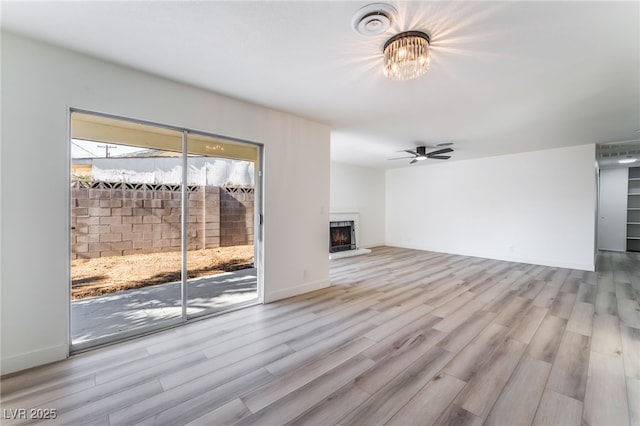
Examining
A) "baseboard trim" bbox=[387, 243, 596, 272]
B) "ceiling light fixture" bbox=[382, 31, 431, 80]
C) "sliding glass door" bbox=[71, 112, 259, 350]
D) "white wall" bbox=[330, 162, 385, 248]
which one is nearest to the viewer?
"ceiling light fixture" bbox=[382, 31, 431, 80]

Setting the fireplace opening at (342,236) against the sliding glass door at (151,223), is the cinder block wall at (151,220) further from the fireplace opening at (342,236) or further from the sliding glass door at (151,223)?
the fireplace opening at (342,236)

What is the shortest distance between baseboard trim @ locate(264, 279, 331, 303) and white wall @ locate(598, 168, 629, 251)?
9.20 meters

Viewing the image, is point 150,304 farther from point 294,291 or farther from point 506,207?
point 506,207

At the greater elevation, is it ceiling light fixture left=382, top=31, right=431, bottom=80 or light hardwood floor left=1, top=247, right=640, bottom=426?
ceiling light fixture left=382, top=31, right=431, bottom=80

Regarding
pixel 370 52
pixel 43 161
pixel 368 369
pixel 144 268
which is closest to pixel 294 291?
pixel 368 369

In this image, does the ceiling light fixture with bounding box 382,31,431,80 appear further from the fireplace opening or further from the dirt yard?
the fireplace opening

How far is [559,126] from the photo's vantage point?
13.1 ft

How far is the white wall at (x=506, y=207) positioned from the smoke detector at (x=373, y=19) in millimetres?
5857

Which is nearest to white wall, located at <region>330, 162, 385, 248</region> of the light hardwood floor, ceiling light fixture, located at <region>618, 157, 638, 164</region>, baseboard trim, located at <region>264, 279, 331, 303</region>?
baseboard trim, located at <region>264, 279, 331, 303</region>

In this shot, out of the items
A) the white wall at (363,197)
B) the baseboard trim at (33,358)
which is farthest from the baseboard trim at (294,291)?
the white wall at (363,197)

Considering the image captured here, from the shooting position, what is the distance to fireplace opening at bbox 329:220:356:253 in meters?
6.91

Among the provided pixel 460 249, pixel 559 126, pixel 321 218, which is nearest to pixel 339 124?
pixel 321 218

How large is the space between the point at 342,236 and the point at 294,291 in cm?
369

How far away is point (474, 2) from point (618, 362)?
3018mm
